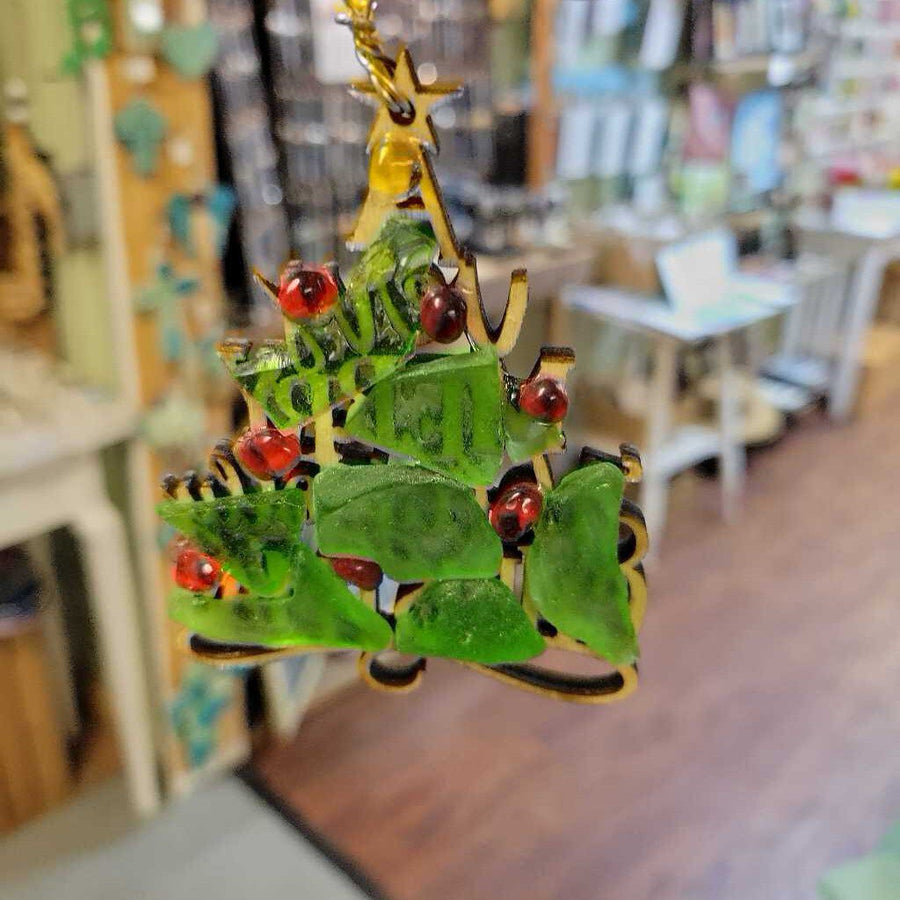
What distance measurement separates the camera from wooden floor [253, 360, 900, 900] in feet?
5.59

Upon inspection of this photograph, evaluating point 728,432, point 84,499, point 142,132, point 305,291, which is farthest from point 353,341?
point 728,432

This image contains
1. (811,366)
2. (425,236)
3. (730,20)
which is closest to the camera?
(425,236)

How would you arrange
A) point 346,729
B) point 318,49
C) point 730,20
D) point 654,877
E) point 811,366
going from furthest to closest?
1. point 811,366
2. point 730,20
3. point 346,729
4. point 318,49
5. point 654,877

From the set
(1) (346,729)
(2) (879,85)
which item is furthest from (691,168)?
(1) (346,729)

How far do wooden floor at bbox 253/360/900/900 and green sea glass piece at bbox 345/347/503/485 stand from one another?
1373 millimetres

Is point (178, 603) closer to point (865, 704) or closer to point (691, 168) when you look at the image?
point (865, 704)

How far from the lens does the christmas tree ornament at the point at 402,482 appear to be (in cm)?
52

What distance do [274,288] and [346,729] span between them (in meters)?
1.69

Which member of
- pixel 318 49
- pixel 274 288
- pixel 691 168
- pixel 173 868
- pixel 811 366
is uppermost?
pixel 318 49

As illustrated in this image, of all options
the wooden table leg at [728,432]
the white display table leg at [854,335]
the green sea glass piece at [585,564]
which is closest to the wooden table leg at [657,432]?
the wooden table leg at [728,432]

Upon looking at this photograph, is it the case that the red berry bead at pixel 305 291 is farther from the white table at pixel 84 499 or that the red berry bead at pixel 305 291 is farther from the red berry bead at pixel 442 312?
the white table at pixel 84 499

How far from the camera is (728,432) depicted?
291 cm

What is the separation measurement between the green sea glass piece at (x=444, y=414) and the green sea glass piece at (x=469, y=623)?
8 cm

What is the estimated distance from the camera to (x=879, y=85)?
4051mm
